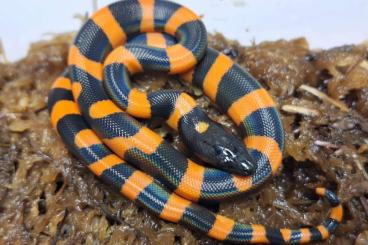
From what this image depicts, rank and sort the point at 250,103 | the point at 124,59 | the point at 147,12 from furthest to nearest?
the point at 147,12, the point at 124,59, the point at 250,103

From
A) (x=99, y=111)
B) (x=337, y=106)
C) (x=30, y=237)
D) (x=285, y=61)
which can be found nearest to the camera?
(x=30, y=237)

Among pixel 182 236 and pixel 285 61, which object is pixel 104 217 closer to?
pixel 182 236

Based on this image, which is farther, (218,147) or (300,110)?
(300,110)

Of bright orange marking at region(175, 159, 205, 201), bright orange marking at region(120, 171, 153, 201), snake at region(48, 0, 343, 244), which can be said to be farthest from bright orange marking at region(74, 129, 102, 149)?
bright orange marking at region(175, 159, 205, 201)

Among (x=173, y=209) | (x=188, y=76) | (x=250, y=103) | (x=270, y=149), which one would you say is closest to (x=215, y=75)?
(x=188, y=76)

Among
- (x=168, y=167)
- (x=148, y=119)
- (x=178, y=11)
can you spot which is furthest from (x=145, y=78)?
(x=168, y=167)

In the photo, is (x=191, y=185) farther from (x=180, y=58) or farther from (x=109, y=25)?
(x=109, y=25)

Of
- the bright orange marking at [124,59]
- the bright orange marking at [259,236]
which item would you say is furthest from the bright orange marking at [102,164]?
the bright orange marking at [259,236]

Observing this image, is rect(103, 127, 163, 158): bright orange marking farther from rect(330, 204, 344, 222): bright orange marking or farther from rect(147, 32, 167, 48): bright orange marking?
rect(330, 204, 344, 222): bright orange marking
